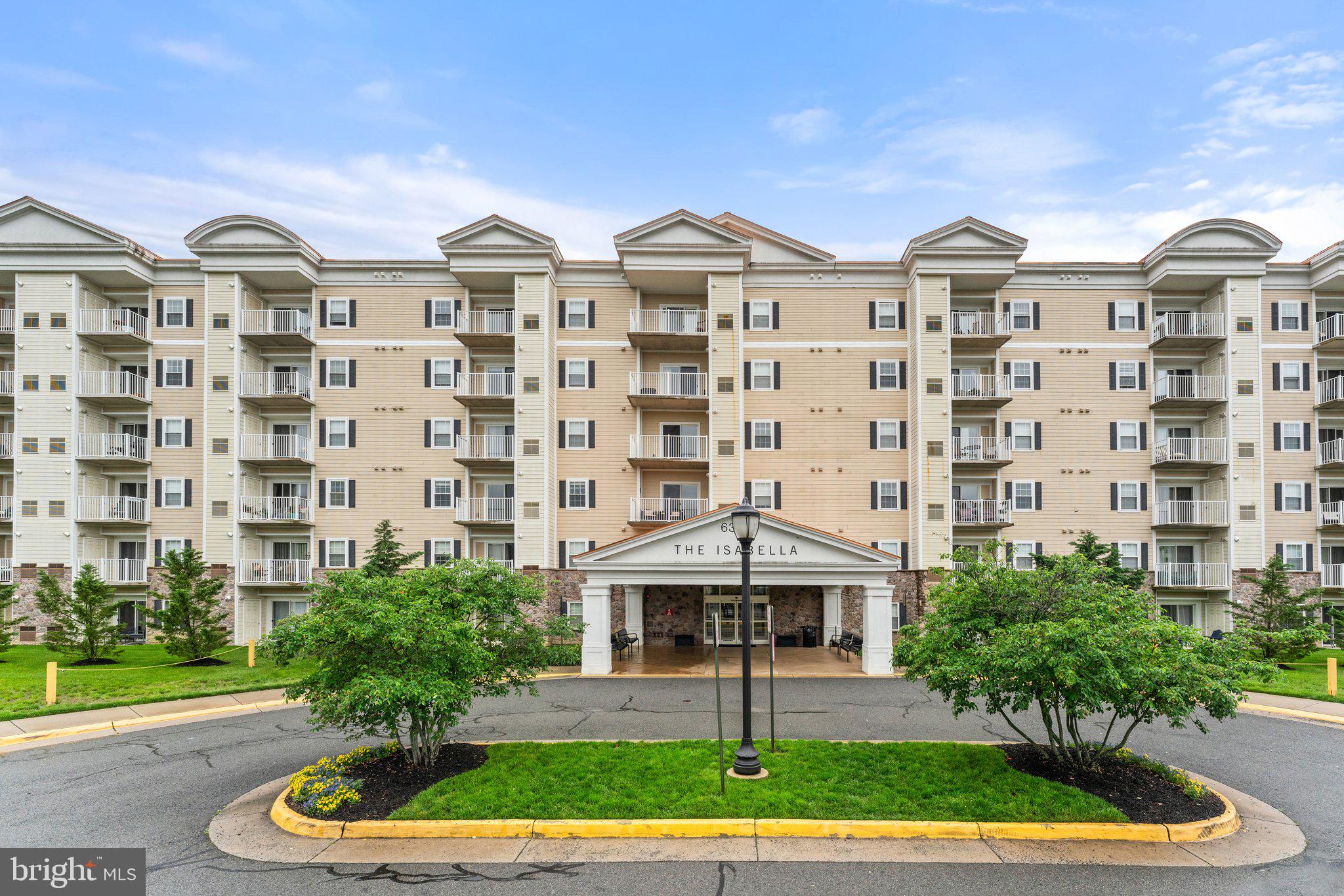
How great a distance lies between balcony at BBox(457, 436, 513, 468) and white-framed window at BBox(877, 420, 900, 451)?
15119 millimetres

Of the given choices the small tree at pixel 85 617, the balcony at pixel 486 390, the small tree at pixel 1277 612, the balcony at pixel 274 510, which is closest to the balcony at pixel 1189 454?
the small tree at pixel 1277 612

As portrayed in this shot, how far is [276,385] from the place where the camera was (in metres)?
27.3

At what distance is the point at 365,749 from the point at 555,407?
17609 millimetres

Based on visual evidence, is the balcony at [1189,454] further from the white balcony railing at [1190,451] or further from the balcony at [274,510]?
the balcony at [274,510]

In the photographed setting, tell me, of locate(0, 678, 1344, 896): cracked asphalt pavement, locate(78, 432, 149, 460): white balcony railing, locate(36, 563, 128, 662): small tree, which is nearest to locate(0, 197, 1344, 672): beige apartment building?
locate(78, 432, 149, 460): white balcony railing

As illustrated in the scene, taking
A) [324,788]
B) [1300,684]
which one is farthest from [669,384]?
[1300,684]

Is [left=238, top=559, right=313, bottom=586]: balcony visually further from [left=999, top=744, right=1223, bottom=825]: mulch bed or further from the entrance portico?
[left=999, top=744, right=1223, bottom=825]: mulch bed

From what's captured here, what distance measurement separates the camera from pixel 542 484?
25.6 m

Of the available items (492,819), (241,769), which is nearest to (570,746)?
(492,819)

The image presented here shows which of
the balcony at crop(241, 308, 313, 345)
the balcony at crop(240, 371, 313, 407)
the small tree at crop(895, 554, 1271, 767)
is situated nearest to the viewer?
the small tree at crop(895, 554, 1271, 767)

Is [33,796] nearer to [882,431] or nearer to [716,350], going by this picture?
[716,350]

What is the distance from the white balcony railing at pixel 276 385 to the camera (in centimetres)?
2648

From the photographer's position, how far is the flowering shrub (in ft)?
28.5

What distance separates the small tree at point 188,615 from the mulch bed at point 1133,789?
23091 millimetres
